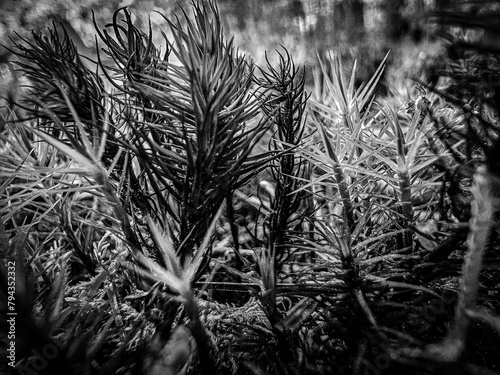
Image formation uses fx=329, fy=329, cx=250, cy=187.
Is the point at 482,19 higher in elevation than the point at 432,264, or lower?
higher

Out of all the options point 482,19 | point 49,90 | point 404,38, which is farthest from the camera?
point 404,38

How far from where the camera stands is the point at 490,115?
260 mm

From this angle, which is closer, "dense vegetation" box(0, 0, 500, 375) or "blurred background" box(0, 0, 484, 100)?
"dense vegetation" box(0, 0, 500, 375)

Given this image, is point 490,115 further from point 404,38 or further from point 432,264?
point 404,38

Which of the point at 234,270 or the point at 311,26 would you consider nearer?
the point at 234,270

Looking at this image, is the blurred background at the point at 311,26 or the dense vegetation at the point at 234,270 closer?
the dense vegetation at the point at 234,270

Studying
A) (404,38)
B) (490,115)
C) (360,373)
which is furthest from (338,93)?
(404,38)

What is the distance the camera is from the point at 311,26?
→ 0.80 meters

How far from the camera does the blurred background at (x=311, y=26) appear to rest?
0.54m

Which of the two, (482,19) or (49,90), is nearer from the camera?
(482,19)

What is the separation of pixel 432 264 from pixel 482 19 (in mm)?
135

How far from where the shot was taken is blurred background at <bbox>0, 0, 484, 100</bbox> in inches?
21.2

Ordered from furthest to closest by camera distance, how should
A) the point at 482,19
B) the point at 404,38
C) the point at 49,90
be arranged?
the point at 404,38, the point at 49,90, the point at 482,19

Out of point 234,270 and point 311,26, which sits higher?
point 311,26
